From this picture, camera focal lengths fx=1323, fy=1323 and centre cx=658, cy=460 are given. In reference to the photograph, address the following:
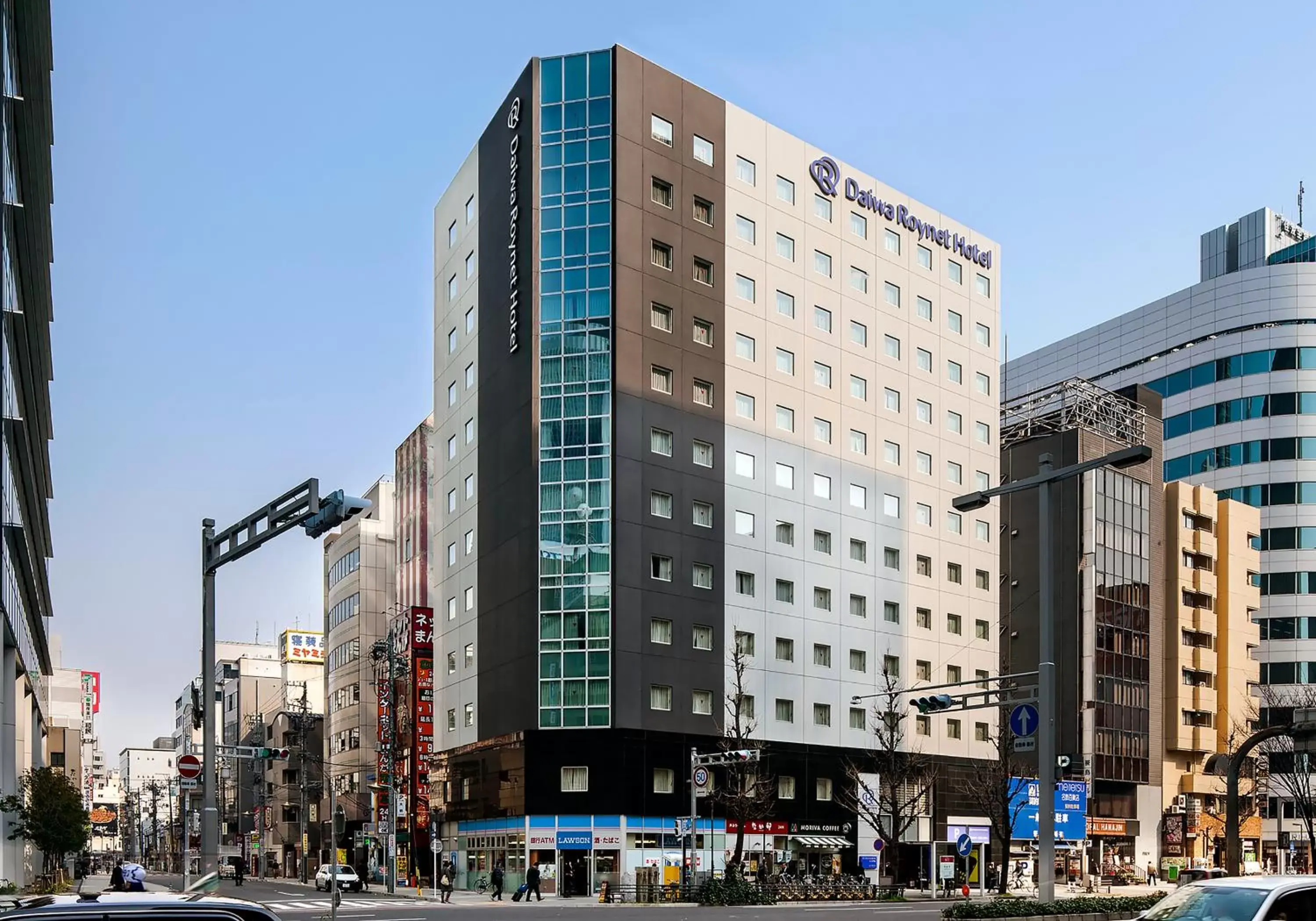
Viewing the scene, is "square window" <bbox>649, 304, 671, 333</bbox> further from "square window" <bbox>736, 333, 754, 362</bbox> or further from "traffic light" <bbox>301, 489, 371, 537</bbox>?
"traffic light" <bbox>301, 489, 371, 537</bbox>

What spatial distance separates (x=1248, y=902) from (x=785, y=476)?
59378 mm

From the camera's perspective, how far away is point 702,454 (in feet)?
229

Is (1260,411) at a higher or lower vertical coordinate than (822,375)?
higher

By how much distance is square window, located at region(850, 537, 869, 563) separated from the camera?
76.4 m

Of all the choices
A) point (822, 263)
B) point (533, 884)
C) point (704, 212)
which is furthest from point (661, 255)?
point (533, 884)

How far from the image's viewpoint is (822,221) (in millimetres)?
77750

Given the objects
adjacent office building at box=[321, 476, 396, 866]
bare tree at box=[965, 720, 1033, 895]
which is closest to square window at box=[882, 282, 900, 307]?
bare tree at box=[965, 720, 1033, 895]

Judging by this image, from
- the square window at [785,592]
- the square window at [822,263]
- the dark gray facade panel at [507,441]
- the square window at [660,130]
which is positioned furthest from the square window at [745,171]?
the square window at [785,592]

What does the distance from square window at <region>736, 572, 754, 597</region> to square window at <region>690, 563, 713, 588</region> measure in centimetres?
177

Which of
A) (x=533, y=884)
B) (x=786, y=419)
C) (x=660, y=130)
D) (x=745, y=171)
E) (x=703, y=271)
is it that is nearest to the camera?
(x=533, y=884)

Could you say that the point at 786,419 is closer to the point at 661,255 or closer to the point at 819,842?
the point at 661,255

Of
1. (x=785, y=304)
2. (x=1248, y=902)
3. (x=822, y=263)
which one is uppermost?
(x=822, y=263)

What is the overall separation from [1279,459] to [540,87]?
68135 millimetres

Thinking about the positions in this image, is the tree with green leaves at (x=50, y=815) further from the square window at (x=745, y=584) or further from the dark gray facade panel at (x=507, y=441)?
the square window at (x=745, y=584)
